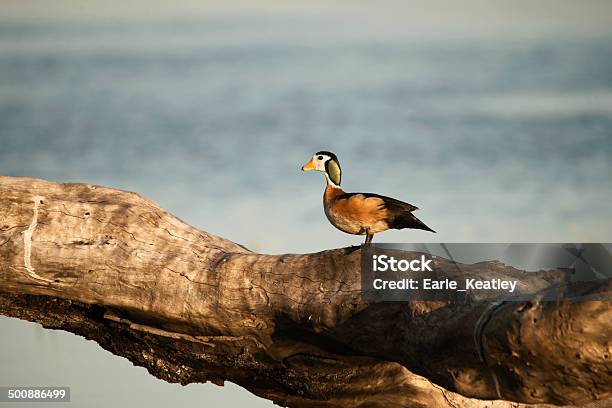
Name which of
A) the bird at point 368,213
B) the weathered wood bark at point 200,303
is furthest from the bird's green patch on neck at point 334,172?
the weathered wood bark at point 200,303

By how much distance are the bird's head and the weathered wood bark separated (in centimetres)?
94

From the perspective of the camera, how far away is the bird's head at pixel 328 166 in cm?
870

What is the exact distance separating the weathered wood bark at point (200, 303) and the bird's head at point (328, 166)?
0.94m

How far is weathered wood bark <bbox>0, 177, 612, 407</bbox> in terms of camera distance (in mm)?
7617

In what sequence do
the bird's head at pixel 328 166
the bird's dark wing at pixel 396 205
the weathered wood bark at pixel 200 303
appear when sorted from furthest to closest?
the bird's head at pixel 328 166
the bird's dark wing at pixel 396 205
the weathered wood bark at pixel 200 303

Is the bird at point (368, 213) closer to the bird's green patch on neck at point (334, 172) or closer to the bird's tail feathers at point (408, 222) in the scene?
the bird's tail feathers at point (408, 222)

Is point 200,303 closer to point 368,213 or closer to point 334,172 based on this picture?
point 368,213

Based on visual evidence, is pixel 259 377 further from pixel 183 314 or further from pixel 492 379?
pixel 492 379

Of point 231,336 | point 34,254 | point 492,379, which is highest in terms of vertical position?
point 34,254

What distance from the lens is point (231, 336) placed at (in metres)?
8.15

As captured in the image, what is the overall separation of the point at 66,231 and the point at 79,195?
0.35 meters

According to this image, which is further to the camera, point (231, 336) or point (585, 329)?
point (231, 336)

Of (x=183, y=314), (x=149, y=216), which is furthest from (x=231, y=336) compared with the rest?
(x=149, y=216)

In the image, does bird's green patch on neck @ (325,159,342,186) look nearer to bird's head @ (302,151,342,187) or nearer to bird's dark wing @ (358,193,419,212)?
bird's head @ (302,151,342,187)
